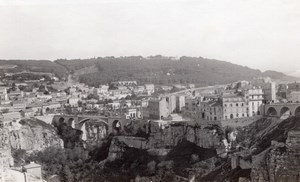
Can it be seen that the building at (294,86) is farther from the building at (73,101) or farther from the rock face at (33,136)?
the building at (73,101)

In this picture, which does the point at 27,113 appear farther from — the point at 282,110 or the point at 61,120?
the point at 282,110

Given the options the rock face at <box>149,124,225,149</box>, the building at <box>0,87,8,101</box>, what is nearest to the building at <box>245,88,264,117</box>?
the rock face at <box>149,124,225,149</box>

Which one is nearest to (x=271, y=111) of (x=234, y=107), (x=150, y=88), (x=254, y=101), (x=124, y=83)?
(x=254, y=101)

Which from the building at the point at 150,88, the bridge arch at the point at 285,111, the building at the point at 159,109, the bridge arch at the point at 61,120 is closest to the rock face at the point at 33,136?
the bridge arch at the point at 61,120

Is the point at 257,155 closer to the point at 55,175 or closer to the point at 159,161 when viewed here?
the point at 159,161

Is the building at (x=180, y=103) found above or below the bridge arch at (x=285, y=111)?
above

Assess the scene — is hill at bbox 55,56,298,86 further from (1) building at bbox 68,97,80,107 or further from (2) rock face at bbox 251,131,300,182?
(2) rock face at bbox 251,131,300,182

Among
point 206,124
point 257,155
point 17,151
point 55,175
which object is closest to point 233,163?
point 257,155

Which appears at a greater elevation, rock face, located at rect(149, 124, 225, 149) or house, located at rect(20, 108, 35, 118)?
house, located at rect(20, 108, 35, 118)
